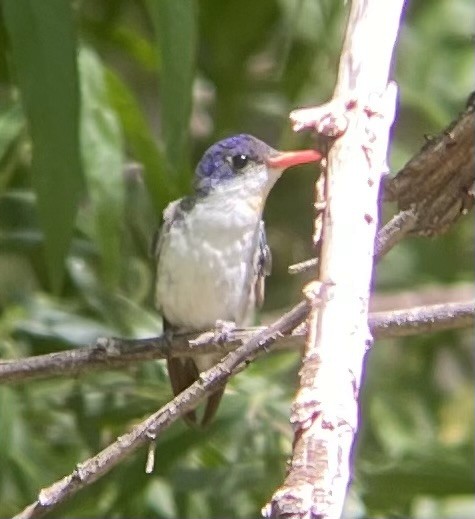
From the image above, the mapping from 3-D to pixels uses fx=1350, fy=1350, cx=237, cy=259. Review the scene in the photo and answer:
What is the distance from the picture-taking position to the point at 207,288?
181cm

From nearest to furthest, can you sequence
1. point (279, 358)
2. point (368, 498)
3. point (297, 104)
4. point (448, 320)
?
point (448, 320) → point (368, 498) → point (279, 358) → point (297, 104)

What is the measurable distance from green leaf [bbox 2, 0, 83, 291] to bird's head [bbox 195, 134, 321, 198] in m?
0.31

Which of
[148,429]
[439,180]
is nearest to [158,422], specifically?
[148,429]

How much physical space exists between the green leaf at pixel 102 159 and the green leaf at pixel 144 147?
0.03m

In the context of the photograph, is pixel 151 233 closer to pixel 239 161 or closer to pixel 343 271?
pixel 239 161

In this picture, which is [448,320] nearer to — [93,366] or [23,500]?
[93,366]

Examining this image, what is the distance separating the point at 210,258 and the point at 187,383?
Answer: 0.60 feet

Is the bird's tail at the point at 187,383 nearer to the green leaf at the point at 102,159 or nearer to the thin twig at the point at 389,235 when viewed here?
the green leaf at the point at 102,159

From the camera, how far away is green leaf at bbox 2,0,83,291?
136 cm

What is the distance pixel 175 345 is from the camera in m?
1.45

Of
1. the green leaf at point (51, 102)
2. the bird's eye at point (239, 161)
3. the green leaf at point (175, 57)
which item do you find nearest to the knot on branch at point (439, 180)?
the green leaf at point (175, 57)

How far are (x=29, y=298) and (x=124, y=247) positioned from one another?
6.4 inches

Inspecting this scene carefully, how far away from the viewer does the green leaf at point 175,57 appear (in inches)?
51.9

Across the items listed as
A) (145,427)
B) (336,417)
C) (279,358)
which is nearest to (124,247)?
(279,358)
